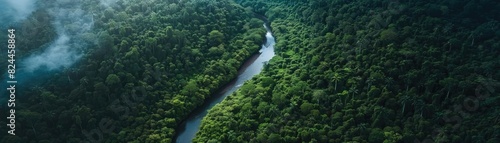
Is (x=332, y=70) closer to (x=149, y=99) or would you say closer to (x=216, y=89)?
(x=216, y=89)

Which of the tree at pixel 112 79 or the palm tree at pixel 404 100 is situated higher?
the tree at pixel 112 79

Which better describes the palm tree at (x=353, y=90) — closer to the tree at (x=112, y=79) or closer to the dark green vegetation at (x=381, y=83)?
the dark green vegetation at (x=381, y=83)

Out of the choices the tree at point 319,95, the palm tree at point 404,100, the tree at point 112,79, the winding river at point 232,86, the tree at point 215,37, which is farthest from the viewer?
the tree at point 215,37

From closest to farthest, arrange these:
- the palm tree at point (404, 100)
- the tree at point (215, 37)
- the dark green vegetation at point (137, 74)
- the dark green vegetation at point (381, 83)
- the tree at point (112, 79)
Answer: the dark green vegetation at point (381, 83), the palm tree at point (404, 100), the dark green vegetation at point (137, 74), the tree at point (112, 79), the tree at point (215, 37)

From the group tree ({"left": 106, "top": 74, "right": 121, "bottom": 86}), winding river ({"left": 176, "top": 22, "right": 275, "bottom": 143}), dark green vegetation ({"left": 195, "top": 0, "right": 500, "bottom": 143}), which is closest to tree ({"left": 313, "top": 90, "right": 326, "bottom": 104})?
dark green vegetation ({"left": 195, "top": 0, "right": 500, "bottom": 143})

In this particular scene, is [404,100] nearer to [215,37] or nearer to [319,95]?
[319,95]

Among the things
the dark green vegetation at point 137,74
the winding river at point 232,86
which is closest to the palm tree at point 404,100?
the winding river at point 232,86

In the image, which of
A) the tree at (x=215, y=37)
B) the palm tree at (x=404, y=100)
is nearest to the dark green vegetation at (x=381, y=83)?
the palm tree at (x=404, y=100)

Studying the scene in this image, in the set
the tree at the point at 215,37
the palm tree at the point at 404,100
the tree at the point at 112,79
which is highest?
the tree at the point at 215,37

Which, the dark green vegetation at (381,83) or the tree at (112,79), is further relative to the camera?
the tree at (112,79)
